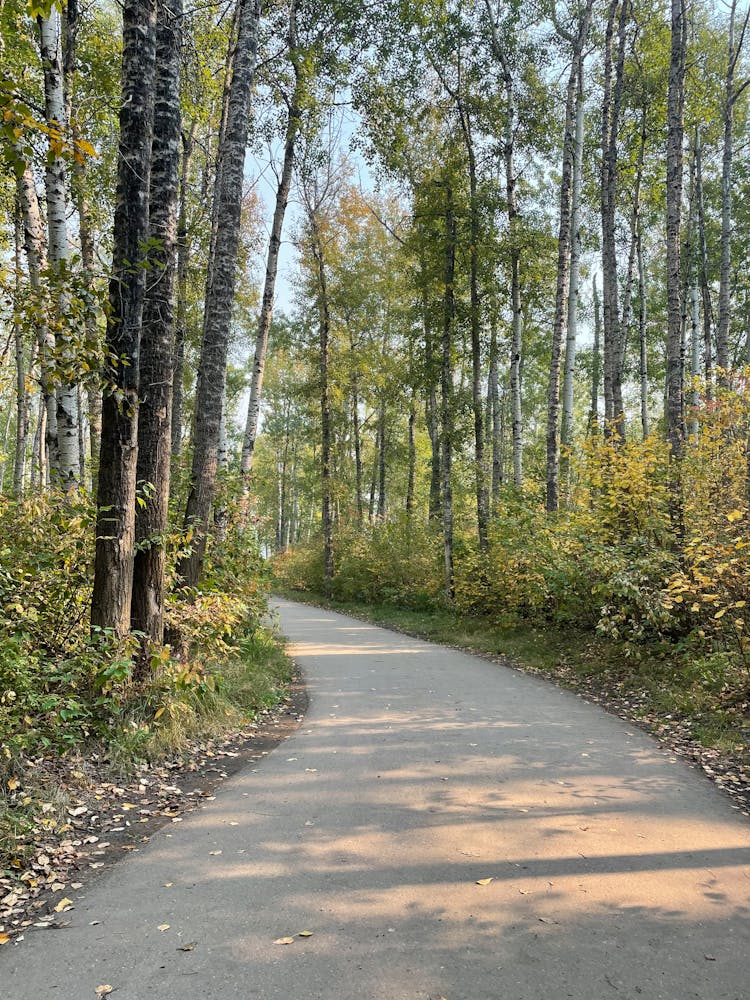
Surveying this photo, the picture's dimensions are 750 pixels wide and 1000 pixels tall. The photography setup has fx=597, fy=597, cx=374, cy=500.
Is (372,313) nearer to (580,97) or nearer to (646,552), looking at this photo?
(580,97)

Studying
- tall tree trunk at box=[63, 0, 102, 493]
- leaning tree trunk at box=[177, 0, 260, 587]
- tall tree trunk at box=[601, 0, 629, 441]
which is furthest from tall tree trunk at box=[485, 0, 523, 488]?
tall tree trunk at box=[63, 0, 102, 493]

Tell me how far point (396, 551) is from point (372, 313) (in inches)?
417

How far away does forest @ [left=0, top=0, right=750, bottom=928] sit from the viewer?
5227 millimetres

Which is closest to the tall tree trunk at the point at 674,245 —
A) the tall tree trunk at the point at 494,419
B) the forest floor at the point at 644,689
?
the forest floor at the point at 644,689

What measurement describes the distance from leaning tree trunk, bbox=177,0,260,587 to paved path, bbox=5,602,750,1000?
357 centimetres

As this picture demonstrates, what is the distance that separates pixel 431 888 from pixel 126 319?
191 inches

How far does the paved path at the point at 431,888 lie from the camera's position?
2561mm

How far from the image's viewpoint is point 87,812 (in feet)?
13.6

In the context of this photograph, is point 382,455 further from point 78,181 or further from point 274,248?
point 78,181

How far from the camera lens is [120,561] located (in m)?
5.30

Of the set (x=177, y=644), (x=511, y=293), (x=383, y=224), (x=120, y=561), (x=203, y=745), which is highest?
(x=383, y=224)

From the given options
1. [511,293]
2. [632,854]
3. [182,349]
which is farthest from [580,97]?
[632,854]

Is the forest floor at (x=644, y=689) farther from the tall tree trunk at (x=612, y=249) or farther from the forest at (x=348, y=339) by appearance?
the tall tree trunk at (x=612, y=249)

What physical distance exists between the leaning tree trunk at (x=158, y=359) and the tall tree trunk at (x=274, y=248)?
595 cm
